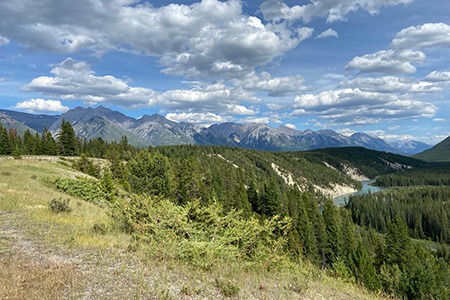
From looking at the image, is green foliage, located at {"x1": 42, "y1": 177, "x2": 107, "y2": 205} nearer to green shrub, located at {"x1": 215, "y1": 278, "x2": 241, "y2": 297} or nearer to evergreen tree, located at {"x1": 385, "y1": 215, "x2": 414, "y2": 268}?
green shrub, located at {"x1": 215, "y1": 278, "x2": 241, "y2": 297}

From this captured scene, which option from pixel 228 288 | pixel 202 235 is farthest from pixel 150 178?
pixel 228 288

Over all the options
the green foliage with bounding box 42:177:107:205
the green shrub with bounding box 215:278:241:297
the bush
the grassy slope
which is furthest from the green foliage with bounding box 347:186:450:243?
the bush

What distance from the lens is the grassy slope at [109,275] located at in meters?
6.20

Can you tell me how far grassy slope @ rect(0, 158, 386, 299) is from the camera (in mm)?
6199

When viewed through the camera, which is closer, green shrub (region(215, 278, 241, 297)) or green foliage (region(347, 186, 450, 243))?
green shrub (region(215, 278, 241, 297))

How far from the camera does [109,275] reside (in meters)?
7.18

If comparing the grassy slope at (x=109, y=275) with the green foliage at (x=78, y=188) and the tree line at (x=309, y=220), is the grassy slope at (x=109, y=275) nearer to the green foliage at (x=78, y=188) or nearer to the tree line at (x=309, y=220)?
the green foliage at (x=78, y=188)

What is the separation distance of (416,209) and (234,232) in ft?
576

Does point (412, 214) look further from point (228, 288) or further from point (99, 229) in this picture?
point (99, 229)

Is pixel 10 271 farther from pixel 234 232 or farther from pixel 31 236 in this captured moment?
pixel 234 232

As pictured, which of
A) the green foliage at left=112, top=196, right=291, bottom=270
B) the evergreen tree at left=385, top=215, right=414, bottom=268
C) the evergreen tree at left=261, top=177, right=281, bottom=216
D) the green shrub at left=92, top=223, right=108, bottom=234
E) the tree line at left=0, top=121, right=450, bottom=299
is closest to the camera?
the green foliage at left=112, top=196, right=291, bottom=270

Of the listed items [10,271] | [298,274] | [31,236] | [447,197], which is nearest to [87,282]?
[10,271]

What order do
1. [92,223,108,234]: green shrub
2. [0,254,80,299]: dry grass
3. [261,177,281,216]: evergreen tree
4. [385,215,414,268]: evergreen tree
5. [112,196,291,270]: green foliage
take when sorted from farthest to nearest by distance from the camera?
[261,177,281,216]: evergreen tree → [385,215,414,268]: evergreen tree → [92,223,108,234]: green shrub → [112,196,291,270]: green foliage → [0,254,80,299]: dry grass

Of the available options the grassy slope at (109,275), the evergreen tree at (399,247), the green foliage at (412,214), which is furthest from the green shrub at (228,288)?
the green foliage at (412,214)
